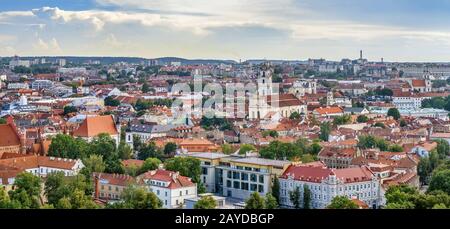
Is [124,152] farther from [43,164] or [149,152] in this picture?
[43,164]

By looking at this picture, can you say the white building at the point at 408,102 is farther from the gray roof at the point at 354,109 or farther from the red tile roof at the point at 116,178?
the red tile roof at the point at 116,178

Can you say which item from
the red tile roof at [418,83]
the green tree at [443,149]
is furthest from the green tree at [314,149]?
the red tile roof at [418,83]

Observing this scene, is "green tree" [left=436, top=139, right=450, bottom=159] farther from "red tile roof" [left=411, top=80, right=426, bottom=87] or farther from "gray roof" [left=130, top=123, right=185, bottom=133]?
"red tile roof" [left=411, top=80, right=426, bottom=87]

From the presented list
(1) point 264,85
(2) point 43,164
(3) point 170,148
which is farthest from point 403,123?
(2) point 43,164

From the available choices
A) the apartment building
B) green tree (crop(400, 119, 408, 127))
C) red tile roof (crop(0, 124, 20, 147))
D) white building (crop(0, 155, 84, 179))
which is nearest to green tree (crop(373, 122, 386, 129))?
green tree (crop(400, 119, 408, 127))

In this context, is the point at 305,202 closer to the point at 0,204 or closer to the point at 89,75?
the point at 0,204
